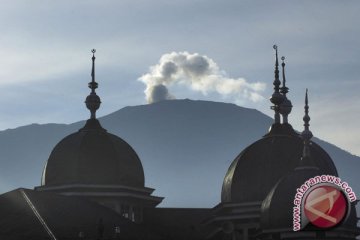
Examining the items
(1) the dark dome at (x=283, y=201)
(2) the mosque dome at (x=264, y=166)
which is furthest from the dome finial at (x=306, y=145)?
(2) the mosque dome at (x=264, y=166)

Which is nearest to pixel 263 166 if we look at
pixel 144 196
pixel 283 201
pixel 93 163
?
pixel 283 201

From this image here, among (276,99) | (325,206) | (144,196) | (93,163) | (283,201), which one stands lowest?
(325,206)

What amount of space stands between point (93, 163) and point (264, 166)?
18.5m

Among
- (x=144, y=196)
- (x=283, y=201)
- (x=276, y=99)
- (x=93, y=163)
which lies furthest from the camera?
(x=276, y=99)

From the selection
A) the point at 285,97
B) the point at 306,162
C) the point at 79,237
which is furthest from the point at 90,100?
the point at 79,237

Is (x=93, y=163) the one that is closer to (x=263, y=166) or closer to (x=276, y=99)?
(x=263, y=166)

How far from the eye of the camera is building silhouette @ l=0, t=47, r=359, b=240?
9362cm

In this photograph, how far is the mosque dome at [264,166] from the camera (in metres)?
115

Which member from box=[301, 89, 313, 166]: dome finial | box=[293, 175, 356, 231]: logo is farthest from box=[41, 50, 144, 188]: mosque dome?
box=[293, 175, 356, 231]: logo

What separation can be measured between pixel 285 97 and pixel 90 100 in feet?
70.2

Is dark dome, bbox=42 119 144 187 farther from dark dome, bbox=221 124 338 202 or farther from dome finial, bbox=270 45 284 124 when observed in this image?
dome finial, bbox=270 45 284 124

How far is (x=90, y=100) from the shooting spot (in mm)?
132750

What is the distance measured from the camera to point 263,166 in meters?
116

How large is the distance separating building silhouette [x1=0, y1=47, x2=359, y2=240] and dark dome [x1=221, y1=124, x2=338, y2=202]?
0.10 m
